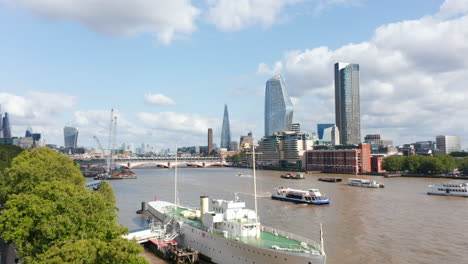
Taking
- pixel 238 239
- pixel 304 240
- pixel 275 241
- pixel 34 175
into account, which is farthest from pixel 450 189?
pixel 34 175

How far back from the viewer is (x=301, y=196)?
6775cm

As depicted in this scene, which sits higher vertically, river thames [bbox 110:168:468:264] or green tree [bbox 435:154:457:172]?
green tree [bbox 435:154:457:172]

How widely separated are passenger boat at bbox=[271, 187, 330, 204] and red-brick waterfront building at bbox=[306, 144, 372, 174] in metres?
77.1

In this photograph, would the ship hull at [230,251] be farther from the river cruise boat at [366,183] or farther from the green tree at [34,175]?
the river cruise boat at [366,183]

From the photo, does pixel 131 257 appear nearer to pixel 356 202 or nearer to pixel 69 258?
pixel 69 258

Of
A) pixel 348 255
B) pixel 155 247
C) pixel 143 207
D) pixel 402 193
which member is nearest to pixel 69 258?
pixel 155 247

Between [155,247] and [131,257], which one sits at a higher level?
[131,257]

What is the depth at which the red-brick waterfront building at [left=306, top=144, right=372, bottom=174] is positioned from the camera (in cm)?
14275

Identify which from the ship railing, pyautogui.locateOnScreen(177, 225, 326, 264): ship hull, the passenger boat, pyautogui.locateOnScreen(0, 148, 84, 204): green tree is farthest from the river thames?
pyautogui.locateOnScreen(0, 148, 84, 204): green tree

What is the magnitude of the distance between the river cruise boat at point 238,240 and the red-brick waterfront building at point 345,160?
115 m

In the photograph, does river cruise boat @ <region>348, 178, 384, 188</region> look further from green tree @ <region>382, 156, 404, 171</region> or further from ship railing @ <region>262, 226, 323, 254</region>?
ship railing @ <region>262, 226, 323, 254</region>

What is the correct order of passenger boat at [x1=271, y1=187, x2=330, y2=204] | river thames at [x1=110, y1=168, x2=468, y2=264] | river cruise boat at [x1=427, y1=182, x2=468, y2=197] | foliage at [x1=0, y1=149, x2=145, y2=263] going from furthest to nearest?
river cruise boat at [x1=427, y1=182, x2=468, y2=197] → passenger boat at [x1=271, y1=187, x2=330, y2=204] → river thames at [x1=110, y1=168, x2=468, y2=264] → foliage at [x1=0, y1=149, x2=145, y2=263]

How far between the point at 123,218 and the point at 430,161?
10748cm

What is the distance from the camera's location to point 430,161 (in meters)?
123
